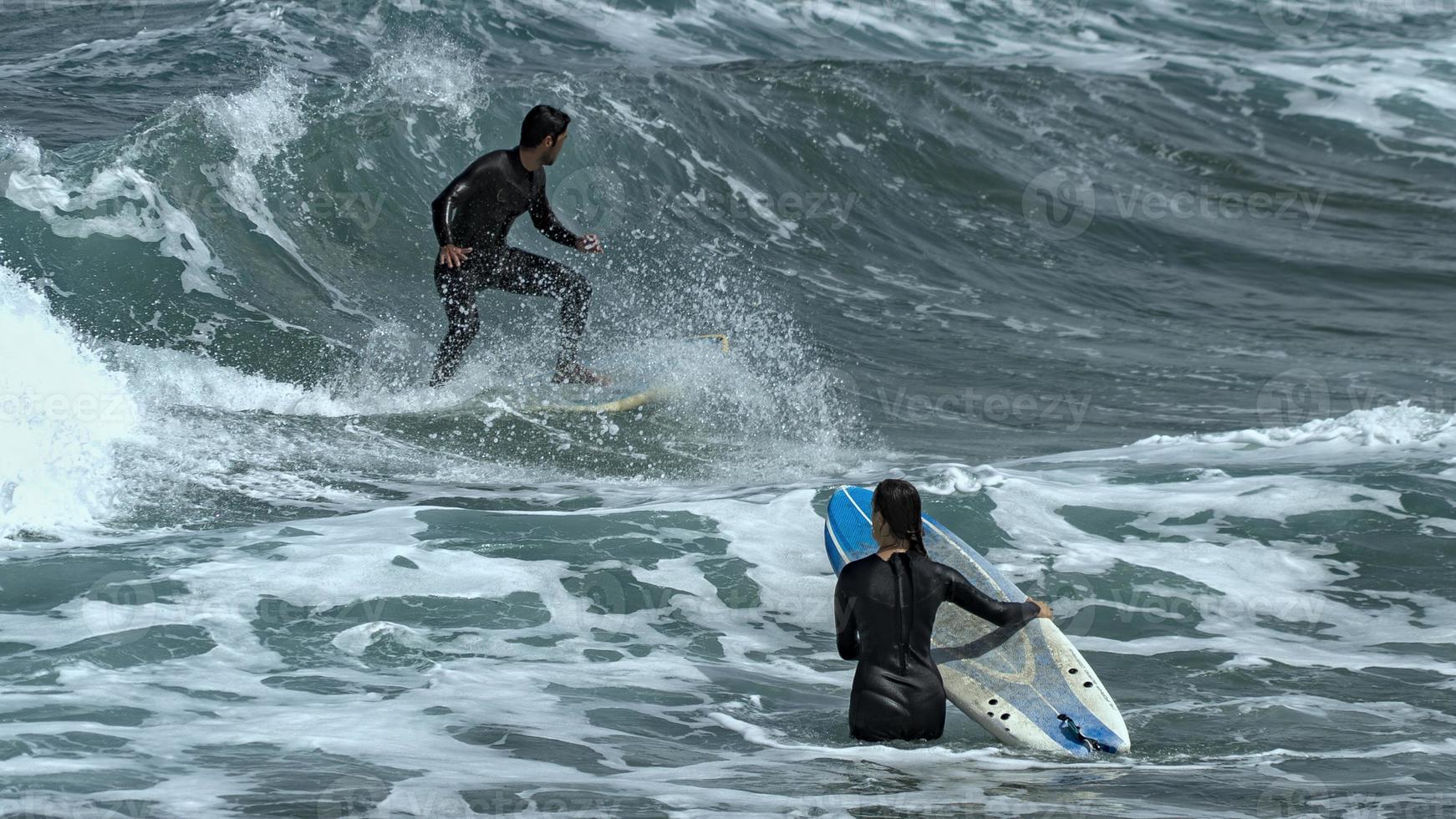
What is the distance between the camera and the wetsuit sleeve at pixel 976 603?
4.28m

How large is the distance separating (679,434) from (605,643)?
3102mm

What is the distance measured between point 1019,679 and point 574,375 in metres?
4.25

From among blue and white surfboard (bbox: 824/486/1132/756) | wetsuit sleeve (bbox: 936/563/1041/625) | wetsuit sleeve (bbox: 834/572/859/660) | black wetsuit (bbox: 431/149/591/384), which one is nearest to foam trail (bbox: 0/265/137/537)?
black wetsuit (bbox: 431/149/591/384)

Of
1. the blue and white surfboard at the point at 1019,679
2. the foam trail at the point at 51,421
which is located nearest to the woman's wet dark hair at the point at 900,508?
the blue and white surfboard at the point at 1019,679

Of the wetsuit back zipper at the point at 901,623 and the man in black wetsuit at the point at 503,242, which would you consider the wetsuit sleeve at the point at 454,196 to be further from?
the wetsuit back zipper at the point at 901,623

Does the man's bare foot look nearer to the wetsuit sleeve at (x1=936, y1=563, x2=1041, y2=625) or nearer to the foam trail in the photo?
the foam trail

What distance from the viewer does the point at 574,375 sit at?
27.3ft

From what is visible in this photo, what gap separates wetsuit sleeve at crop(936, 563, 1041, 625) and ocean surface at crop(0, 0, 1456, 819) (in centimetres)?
41

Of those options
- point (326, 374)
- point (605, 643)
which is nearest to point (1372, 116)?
point (326, 374)

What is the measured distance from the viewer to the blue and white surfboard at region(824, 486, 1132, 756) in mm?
4375

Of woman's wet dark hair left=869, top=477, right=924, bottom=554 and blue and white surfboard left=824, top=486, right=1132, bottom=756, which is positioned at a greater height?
woman's wet dark hair left=869, top=477, right=924, bottom=554

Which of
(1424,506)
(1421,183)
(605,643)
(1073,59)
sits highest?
(1073,59)

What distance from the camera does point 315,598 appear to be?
5.44 metres

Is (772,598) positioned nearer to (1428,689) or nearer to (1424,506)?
(1428,689)
